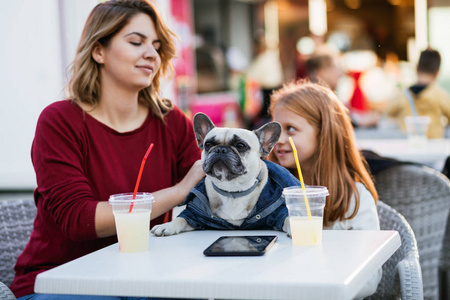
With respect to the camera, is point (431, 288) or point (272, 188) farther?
point (431, 288)

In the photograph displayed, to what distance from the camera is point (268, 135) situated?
1974 mm

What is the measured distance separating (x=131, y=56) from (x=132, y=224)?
85cm

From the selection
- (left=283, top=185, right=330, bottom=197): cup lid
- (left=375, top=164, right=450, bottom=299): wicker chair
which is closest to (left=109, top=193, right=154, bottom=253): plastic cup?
(left=283, top=185, right=330, bottom=197): cup lid

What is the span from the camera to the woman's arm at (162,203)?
1934 mm

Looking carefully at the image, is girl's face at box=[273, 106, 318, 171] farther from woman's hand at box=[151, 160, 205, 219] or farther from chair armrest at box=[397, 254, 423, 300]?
chair armrest at box=[397, 254, 423, 300]

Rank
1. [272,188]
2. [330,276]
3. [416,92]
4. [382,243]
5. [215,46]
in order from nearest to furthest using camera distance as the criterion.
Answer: [330,276], [382,243], [272,188], [416,92], [215,46]

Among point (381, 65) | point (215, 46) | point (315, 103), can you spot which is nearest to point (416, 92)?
point (315, 103)

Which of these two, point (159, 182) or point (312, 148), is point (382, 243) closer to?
point (312, 148)

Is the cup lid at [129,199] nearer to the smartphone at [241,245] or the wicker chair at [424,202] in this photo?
the smartphone at [241,245]

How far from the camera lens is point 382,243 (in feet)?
5.41

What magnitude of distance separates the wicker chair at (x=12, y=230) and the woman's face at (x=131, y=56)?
0.62 meters

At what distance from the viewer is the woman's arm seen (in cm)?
193

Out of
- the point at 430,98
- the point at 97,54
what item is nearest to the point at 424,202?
the point at 97,54

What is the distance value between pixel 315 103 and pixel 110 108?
82cm
